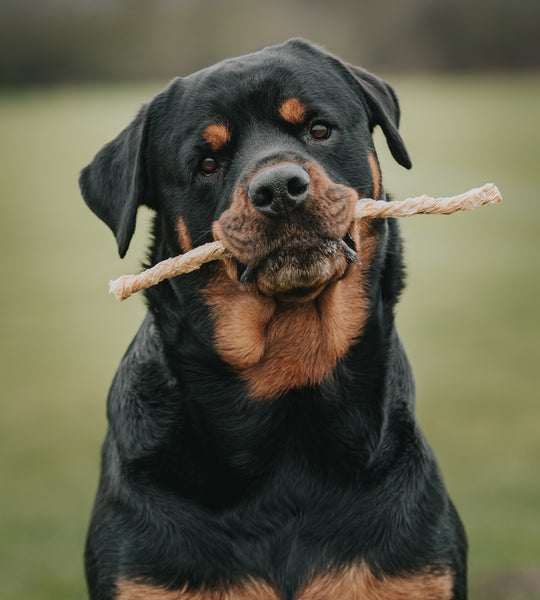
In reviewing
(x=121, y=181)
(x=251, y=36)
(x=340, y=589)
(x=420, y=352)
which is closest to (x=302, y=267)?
(x=121, y=181)

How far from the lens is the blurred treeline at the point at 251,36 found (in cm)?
2550

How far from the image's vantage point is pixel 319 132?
2.98 m

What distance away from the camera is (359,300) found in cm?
297

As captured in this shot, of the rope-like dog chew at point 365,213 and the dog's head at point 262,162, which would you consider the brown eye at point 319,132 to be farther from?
the rope-like dog chew at point 365,213

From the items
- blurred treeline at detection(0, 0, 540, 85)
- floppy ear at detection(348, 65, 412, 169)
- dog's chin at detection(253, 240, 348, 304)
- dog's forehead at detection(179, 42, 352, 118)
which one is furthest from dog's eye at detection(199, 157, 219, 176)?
blurred treeline at detection(0, 0, 540, 85)

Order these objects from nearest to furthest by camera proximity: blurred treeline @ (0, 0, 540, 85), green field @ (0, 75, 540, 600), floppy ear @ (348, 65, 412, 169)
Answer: floppy ear @ (348, 65, 412, 169) → green field @ (0, 75, 540, 600) → blurred treeline @ (0, 0, 540, 85)

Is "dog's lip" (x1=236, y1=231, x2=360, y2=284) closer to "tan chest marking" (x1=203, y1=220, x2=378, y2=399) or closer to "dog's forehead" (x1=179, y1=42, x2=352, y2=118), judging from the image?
"tan chest marking" (x1=203, y1=220, x2=378, y2=399)

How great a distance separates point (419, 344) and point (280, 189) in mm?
6797

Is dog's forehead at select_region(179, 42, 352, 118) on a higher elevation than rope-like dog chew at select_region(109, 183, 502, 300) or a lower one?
higher

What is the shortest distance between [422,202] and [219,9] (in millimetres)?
27006

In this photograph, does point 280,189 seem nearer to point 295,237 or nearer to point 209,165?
point 295,237

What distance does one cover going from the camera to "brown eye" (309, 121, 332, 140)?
9.77 ft

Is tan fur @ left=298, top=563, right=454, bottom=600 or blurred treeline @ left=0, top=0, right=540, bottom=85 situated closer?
tan fur @ left=298, top=563, right=454, bottom=600

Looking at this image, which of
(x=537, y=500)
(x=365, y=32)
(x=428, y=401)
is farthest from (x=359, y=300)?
(x=365, y=32)
